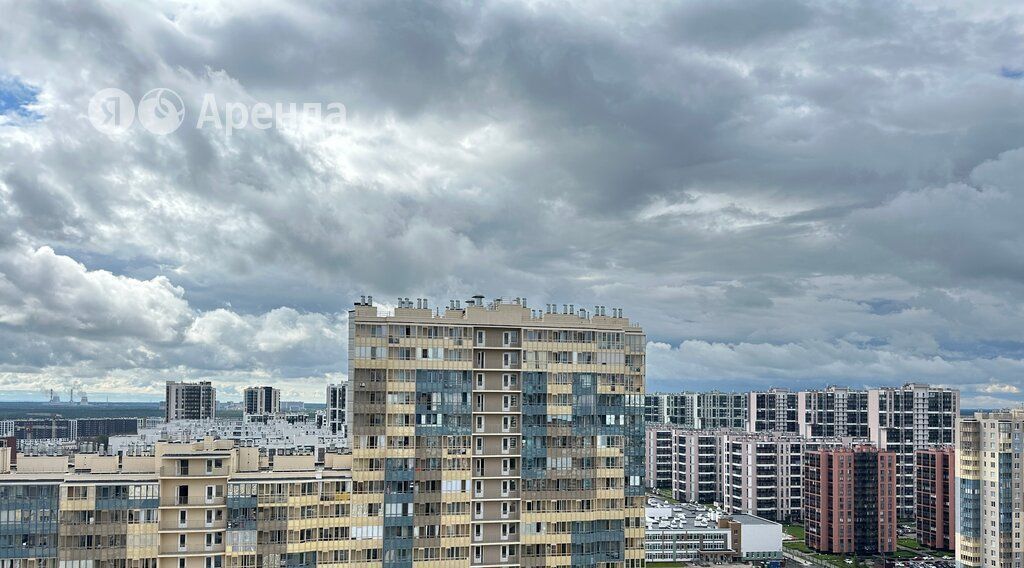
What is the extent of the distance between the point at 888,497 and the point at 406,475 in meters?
137

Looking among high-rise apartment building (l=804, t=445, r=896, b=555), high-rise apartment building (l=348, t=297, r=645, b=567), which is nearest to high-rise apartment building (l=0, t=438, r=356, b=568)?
high-rise apartment building (l=348, t=297, r=645, b=567)

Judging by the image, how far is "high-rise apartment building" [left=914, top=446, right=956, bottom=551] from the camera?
18665 cm

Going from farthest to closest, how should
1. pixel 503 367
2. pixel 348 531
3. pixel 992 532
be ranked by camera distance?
pixel 992 532 < pixel 503 367 < pixel 348 531

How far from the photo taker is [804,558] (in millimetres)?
186500

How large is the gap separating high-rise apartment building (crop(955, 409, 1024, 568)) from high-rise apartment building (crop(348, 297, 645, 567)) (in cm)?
8383

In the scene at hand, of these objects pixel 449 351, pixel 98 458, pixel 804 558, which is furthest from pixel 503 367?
pixel 804 558

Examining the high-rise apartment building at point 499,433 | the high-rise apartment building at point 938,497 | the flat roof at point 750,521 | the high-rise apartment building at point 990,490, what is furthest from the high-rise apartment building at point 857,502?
the high-rise apartment building at point 499,433

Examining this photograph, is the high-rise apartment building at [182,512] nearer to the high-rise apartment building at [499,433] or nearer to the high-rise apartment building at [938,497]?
the high-rise apartment building at [499,433]

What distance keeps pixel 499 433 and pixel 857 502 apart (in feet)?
408

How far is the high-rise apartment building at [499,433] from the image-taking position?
291 ft

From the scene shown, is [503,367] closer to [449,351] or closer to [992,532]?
[449,351]

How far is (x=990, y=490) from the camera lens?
150 meters

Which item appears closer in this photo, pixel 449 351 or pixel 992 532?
pixel 449 351

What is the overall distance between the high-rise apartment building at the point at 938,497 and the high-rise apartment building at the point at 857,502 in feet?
26.1
